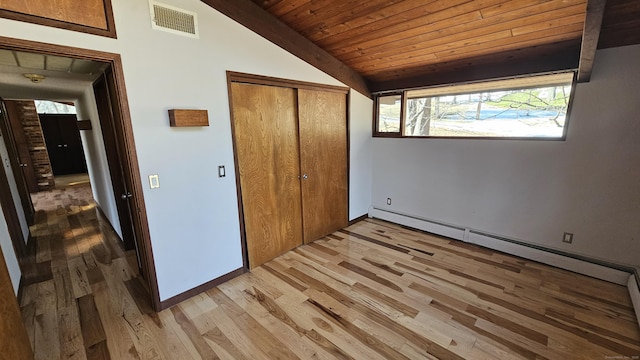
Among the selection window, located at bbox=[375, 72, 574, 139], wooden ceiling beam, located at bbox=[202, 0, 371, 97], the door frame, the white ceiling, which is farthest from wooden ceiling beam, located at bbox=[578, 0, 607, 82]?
the white ceiling

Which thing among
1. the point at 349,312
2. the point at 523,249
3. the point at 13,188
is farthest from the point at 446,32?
the point at 13,188

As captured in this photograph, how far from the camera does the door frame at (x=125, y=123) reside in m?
1.51

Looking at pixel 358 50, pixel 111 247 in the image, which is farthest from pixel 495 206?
pixel 111 247

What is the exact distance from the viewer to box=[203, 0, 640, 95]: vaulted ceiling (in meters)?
1.94

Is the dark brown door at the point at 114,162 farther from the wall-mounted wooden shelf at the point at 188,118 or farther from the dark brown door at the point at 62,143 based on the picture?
the dark brown door at the point at 62,143

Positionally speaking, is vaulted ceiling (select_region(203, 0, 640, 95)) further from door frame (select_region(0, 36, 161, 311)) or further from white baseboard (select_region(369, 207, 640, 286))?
white baseboard (select_region(369, 207, 640, 286))

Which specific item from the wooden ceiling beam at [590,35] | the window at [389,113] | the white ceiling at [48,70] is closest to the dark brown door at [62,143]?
the white ceiling at [48,70]

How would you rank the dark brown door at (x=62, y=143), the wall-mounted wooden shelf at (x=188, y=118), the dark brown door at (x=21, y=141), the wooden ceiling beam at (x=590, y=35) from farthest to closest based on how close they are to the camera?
the dark brown door at (x=62, y=143)
the dark brown door at (x=21, y=141)
the wall-mounted wooden shelf at (x=188, y=118)
the wooden ceiling beam at (x=590, y=35)

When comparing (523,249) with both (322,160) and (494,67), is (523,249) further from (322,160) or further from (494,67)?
(322,160)

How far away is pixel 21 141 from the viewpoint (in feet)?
20.6

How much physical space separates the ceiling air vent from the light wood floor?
89.8 inches

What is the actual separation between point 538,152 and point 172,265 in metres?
3.69

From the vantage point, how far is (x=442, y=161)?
11.0 ft

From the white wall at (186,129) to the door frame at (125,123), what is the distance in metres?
0.03
